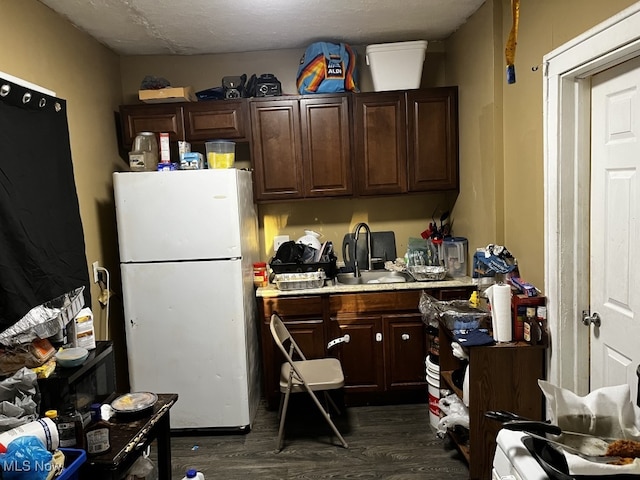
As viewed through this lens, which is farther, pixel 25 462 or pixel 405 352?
pixel 405 352

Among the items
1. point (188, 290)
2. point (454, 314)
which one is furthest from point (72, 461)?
point (454, 314)

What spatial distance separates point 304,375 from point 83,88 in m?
2.16

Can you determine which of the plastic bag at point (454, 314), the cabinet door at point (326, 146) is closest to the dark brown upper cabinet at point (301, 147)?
the cabinet door at point (326, 146)

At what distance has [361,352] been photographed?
11.1 ft

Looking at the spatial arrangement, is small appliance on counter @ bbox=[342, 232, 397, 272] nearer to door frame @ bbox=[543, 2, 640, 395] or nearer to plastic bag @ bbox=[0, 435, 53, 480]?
door frame @ bbox=[543, 2, 640, 395]

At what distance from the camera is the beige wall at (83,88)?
8.06 feet

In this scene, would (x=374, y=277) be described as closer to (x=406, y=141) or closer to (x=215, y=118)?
(x=406, y=141)

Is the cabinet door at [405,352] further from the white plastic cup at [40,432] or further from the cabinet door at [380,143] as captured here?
the white plastic cup at [40,432]

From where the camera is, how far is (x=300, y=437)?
307 cm

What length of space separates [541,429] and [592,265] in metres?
1.27

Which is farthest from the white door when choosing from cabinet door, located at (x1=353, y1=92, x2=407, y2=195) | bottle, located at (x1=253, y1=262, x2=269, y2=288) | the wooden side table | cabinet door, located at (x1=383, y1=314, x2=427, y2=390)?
bottle, located at (x1=253, y1=262, x2=269, y2=288)

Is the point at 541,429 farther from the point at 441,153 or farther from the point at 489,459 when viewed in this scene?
the point at 441,153

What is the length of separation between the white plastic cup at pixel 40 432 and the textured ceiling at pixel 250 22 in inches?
82.4

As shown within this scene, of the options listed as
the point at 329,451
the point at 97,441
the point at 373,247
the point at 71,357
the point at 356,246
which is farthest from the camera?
the point at 373,247
